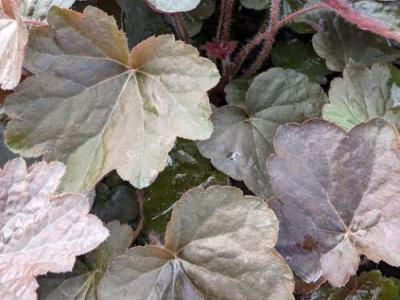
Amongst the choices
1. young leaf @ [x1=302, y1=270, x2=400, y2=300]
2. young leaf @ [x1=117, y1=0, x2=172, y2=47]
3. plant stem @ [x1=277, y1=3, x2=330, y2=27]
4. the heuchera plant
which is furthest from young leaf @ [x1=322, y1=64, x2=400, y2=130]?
young leaf @ [x1=117, y1=0, x2=172, y2=47]

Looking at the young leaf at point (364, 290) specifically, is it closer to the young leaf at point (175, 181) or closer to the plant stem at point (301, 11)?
the young leaf at point (175, 181)

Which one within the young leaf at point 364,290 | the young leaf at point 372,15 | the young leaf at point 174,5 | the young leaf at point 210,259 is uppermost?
the young leaf at point 174,5

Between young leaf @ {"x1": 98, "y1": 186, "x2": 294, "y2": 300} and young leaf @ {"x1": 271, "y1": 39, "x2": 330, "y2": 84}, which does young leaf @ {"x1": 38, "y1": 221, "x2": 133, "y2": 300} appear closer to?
young leaf @ {"x1": 98, "y1": 186, "x2": 294, "y2": 300}

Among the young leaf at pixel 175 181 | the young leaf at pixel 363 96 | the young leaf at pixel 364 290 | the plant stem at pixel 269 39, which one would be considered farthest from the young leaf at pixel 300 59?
the young leaf at pixel 364 290

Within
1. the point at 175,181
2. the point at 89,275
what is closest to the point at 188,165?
the point at 175,181

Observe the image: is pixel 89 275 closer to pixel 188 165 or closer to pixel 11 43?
pixel 188 165

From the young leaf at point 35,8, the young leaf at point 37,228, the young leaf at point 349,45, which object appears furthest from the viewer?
the young leaf at point 349,45
